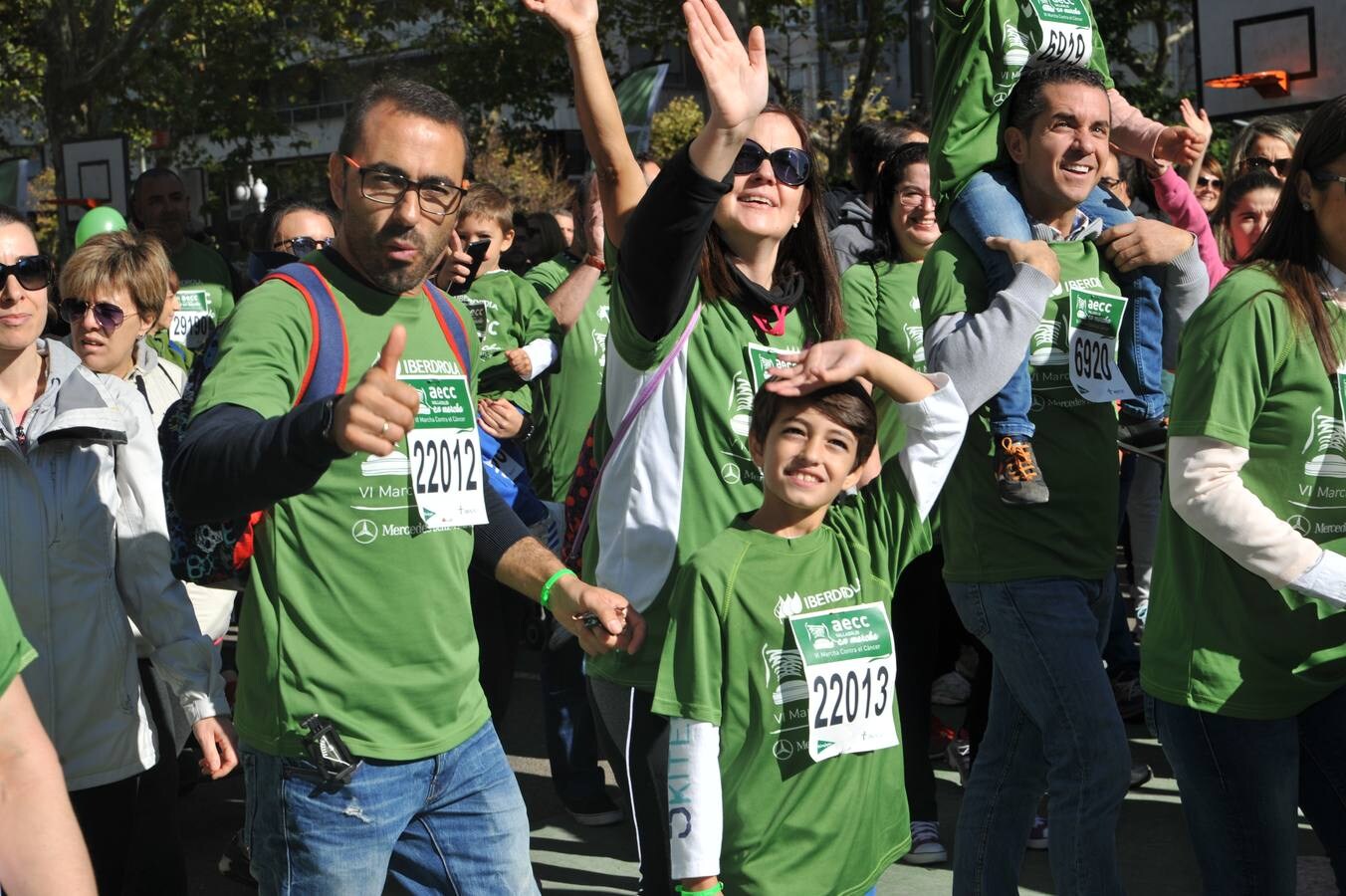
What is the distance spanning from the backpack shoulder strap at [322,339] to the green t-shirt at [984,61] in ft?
6.06

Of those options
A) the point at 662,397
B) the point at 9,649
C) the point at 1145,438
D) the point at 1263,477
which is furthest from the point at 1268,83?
the point at 9,649

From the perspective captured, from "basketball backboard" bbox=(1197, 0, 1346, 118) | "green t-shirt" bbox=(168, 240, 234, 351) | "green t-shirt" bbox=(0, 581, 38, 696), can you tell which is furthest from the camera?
"basketball backboard" bbox=(1197, 0, 1346, 118)

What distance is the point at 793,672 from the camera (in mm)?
3158

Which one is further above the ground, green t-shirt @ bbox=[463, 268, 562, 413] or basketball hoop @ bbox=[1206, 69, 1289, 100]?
basketball hoop @ bbox=[1206, 69, 1289, 100]

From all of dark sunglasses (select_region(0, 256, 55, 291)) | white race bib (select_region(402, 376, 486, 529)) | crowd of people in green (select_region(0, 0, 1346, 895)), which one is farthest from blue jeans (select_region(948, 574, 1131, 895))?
dark sunglasses (select_region(0, 256, 55, 291))

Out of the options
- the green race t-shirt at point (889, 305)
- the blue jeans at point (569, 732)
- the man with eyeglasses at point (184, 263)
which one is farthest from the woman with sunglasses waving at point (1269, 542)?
the man with eyeglasses at point (184, 263)

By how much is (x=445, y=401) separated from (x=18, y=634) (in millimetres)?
1270

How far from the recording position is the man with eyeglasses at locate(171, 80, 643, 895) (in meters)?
3.11

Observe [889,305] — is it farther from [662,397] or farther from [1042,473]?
[662,397]

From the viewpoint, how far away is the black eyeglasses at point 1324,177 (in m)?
3.41

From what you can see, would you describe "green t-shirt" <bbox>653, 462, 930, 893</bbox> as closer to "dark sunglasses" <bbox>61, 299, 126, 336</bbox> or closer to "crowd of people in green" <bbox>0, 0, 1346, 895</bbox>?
"crowd of people in green" <bbox>0, 0, 1346, 895</bbox>

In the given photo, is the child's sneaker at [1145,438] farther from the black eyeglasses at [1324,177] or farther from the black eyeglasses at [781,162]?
the black eyeglasses at [781,162]

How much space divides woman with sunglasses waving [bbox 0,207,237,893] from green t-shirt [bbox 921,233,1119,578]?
1.83 meters

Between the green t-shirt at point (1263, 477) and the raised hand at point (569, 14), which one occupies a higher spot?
the raised hand at point (569, 14)
